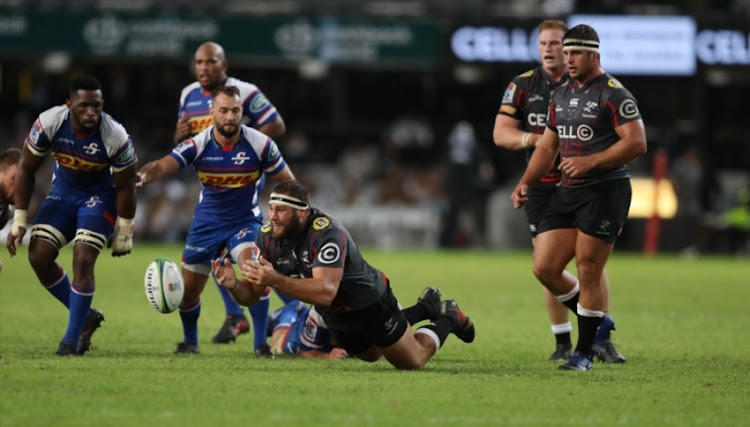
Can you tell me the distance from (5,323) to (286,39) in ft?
51.7

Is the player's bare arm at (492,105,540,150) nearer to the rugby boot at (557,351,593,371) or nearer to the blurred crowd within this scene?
the rugby boot at (557,351,593,371)

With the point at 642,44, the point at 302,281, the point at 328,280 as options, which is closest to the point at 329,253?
the point at 328,280

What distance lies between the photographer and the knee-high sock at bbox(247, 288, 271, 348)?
996cm

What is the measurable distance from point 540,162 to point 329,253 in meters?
2.00

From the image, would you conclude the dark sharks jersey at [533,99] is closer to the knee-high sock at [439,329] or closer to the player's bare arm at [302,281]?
the knee-high sock at [439,329]

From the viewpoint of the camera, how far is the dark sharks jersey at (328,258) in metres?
8.49

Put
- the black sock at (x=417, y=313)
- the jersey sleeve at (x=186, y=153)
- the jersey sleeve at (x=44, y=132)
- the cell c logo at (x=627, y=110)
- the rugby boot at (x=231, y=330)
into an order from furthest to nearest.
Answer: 1. the rugby boot at (x=231, y=330)
2. the jersey sleeve at (x=186, y=153)
3. the black sock at (x=417, y=313)
4. the jersey sleeve at (x=44, y=132)
5. the cell c logo at (x=627, y=110)

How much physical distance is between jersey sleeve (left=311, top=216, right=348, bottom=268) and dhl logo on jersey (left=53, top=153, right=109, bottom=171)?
202 centimetres

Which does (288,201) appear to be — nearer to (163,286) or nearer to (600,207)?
(163,286)

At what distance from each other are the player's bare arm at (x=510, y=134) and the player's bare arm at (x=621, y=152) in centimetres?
100

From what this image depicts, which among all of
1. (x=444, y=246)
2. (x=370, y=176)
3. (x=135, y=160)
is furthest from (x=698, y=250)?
(x=135, y=160)

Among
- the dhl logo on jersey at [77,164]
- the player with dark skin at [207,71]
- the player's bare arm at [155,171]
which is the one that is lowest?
the player's bare arm at [155,171]

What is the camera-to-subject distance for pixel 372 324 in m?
8.80

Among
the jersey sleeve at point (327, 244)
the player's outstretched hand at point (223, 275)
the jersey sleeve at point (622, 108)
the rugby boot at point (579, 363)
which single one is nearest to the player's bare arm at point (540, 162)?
the jersey sleeve at point (622, 108)
